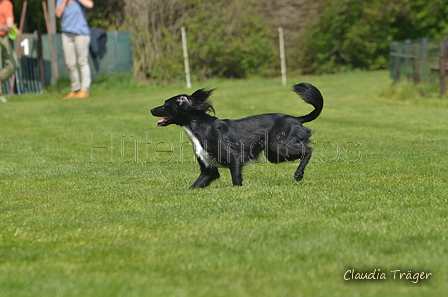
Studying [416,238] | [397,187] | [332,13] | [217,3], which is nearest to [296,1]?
[332,13]

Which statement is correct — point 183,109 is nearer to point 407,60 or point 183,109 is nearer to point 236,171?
point 236,171

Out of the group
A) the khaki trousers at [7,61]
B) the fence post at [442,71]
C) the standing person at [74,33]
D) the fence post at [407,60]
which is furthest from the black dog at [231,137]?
the fence post at [407,60]

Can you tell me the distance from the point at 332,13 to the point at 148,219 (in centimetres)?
2441

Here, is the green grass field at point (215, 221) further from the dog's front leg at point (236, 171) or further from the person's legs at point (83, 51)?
the person's legs at point (83, 51)

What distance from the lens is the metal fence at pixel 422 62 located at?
60.3 feet

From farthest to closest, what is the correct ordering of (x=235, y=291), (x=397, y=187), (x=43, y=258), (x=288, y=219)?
(x=397, y=187), (x=288, y=219), (x=43, y=258), (x=235, y=291)

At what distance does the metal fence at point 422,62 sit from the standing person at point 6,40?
11341mm

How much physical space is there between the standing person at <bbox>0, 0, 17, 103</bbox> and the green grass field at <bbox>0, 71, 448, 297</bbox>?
15.8 feet

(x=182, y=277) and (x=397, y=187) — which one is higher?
(x=182, y=277)

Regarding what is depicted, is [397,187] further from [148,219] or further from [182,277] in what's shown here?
[182,277]

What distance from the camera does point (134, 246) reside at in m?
4.45

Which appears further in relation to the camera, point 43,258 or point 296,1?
point 296,1

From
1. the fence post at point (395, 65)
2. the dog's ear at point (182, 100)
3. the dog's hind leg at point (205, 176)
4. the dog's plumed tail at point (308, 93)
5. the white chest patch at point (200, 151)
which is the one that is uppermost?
the dog's ear at point (182, 100)

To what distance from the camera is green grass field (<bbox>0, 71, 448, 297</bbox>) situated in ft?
12.1
